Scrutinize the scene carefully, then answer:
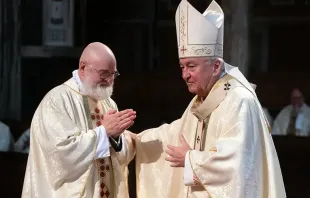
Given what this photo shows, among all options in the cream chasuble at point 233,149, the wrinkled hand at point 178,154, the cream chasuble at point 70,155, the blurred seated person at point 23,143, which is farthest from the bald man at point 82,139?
the blurred seated person at point 23,143

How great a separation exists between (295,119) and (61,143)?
3.65 meters

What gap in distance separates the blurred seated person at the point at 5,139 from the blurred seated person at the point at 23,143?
7 centimetres

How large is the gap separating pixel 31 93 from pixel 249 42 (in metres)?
2.47

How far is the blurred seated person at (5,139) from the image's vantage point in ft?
24.3

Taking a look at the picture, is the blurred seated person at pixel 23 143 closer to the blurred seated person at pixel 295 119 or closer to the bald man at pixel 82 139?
the blurred seated person at pixel 295 119

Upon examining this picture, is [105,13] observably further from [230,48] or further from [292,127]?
[292,127]

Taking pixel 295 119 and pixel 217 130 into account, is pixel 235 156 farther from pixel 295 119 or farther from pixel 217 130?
pixel 295 119

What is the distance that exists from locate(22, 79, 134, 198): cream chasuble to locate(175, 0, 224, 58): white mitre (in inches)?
27.7

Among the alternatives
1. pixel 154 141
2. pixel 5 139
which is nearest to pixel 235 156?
pixel 154 141

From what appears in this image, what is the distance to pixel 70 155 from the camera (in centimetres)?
370

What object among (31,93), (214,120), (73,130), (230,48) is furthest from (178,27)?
(31,93)

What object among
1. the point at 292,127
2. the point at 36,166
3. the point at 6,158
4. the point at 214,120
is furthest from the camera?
the point at 6,158

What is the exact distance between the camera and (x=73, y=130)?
3.74 m

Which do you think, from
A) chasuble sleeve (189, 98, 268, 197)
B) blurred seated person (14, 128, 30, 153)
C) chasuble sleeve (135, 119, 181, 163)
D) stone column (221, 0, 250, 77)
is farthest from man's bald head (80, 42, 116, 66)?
blurred seated person (14, 128, 30, 153)
